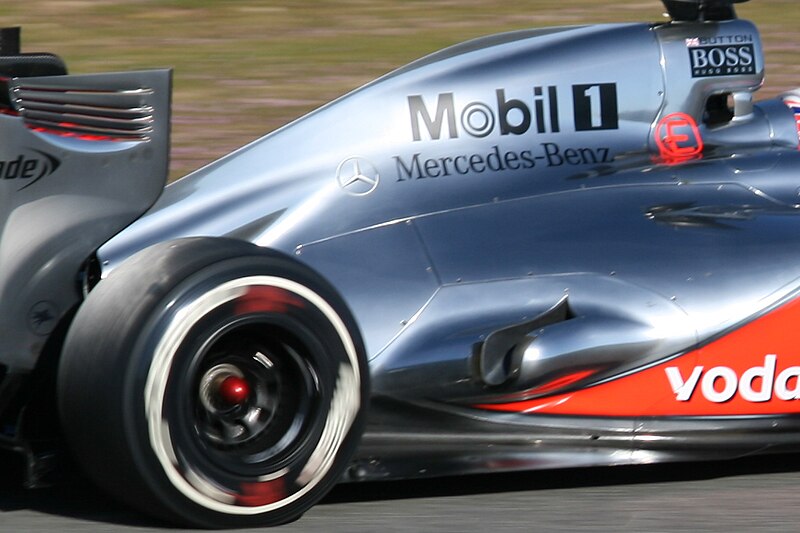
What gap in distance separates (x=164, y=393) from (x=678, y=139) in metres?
1.69

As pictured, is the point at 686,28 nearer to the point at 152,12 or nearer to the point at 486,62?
the point at 486,62

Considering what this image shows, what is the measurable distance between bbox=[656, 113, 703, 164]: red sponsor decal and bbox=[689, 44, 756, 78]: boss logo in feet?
0.46

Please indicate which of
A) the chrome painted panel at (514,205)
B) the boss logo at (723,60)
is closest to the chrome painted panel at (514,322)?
the chrome painted panel at (514,205)

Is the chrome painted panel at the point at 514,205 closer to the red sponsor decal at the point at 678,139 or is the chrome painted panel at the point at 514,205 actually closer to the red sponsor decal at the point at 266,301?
the red sponsor decal at the point at 678,139

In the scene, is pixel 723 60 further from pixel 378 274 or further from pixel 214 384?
pixel 214 384

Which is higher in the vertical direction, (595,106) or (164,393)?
(595,106)

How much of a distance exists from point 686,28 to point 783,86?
4584mm

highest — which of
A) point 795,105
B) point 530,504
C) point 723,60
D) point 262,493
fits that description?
point 723,60

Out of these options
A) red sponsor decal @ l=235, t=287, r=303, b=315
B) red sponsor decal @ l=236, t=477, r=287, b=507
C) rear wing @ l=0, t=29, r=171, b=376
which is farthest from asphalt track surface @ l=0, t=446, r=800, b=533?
red sponsor decal @ l=235, t=287, r=303, b=315

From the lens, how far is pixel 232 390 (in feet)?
11.1

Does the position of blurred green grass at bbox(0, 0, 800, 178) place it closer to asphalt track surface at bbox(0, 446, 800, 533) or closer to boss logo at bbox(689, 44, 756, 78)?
boss logo at bbox(689, 44, 756, 78)

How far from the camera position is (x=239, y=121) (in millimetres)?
7961

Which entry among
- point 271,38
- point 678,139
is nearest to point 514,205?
point 678,139

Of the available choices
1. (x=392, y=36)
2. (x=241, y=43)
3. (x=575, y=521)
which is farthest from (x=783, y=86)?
(x=575, y=521)
